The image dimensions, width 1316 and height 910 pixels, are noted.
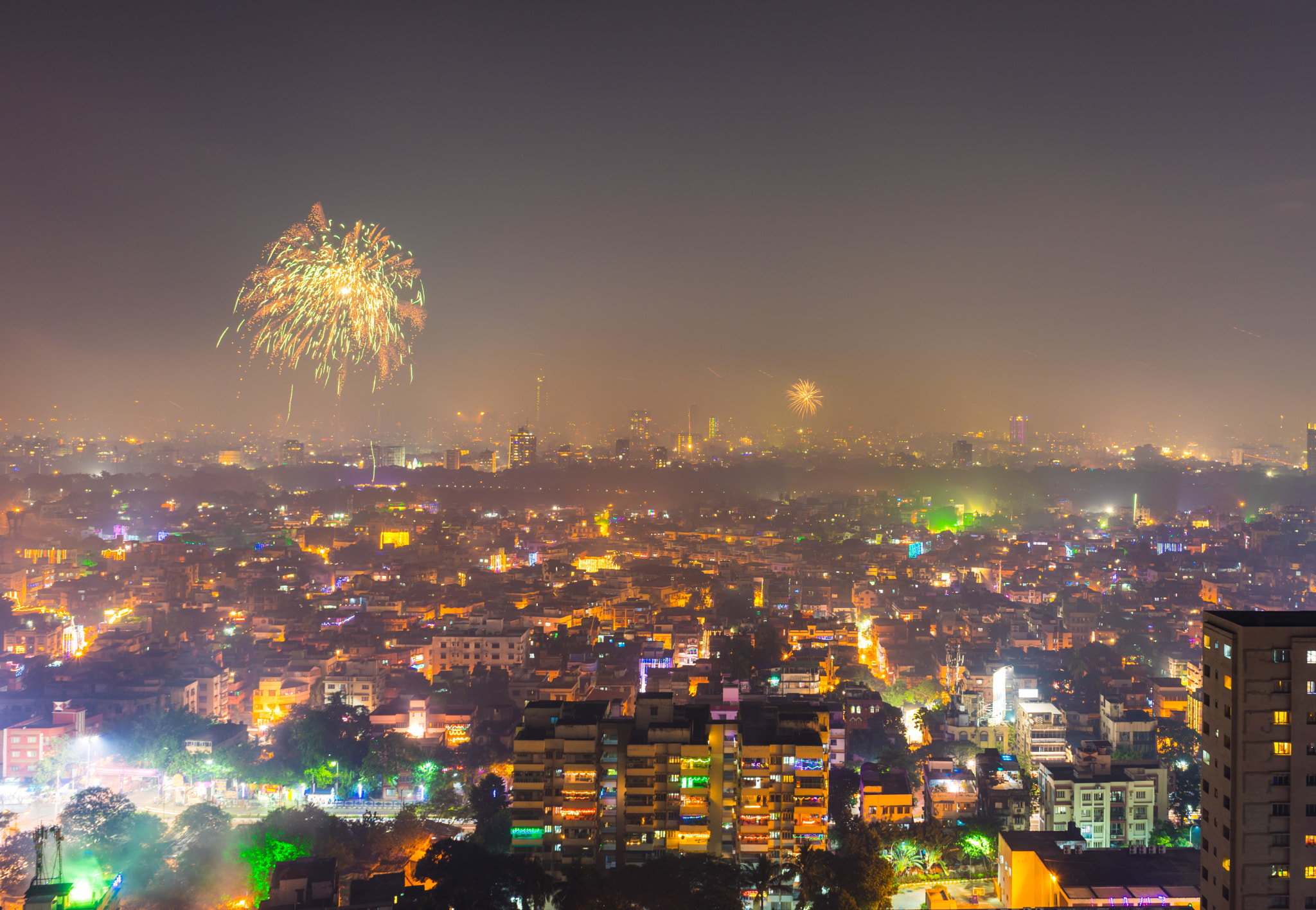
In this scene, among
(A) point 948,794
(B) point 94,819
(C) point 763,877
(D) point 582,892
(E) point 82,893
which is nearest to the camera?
(D) point 582,892

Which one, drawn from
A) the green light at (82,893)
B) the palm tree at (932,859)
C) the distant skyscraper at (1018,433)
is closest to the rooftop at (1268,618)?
the palm tree at (932,859)

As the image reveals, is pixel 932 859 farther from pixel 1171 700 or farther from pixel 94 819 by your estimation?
pixel 94 819

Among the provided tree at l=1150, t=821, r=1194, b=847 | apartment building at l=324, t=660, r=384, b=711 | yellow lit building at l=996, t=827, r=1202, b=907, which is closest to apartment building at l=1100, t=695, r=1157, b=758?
tree at l=1150, t=821, r=1194, b=847

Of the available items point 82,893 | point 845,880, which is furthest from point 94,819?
point 845,880

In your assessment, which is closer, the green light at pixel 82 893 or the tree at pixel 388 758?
the green light at pixel 82 893

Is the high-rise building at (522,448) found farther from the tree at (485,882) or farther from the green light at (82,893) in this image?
the tree at (485,882)

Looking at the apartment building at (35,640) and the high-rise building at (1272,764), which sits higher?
the high-rise building at (1272,764)
